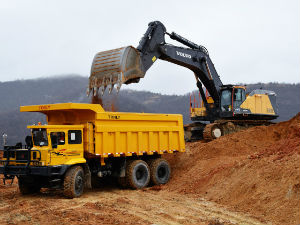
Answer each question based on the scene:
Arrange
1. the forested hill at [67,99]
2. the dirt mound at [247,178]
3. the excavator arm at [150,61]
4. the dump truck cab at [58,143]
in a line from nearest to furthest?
the dirt mound at [247,178], the dump truck cab at [58,143], the excavator arm at [150,61], the forested hill at [67,99]

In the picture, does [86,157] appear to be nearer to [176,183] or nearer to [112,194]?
[112,194]

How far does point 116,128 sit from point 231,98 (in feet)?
34.0

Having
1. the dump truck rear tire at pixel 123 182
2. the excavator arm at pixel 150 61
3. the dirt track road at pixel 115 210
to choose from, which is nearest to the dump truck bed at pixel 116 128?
the dump truck rear tire at pixel 123 182

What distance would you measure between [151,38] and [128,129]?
211 inches

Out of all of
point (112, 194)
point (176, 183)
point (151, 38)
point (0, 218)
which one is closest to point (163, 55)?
point (151, 38)

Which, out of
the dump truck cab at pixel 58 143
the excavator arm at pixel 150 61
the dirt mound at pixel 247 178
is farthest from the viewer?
the excavator arm at pixel 150 61

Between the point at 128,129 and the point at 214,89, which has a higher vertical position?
the point at 214,89

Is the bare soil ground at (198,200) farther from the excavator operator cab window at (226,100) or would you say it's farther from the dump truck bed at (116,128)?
the excavator operator cab window at (226,100)

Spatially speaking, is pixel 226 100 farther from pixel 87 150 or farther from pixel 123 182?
pixel 87 150

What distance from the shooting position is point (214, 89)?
69.6ft

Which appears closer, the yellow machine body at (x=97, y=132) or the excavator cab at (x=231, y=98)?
the yellow machine body at (x=97, y=132)

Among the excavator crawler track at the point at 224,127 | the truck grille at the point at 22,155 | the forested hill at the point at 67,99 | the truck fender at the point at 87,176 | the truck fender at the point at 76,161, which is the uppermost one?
the forested hill at the point at 67,99

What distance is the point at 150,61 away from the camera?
635 inches

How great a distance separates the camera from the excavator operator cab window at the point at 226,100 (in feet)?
68.8
